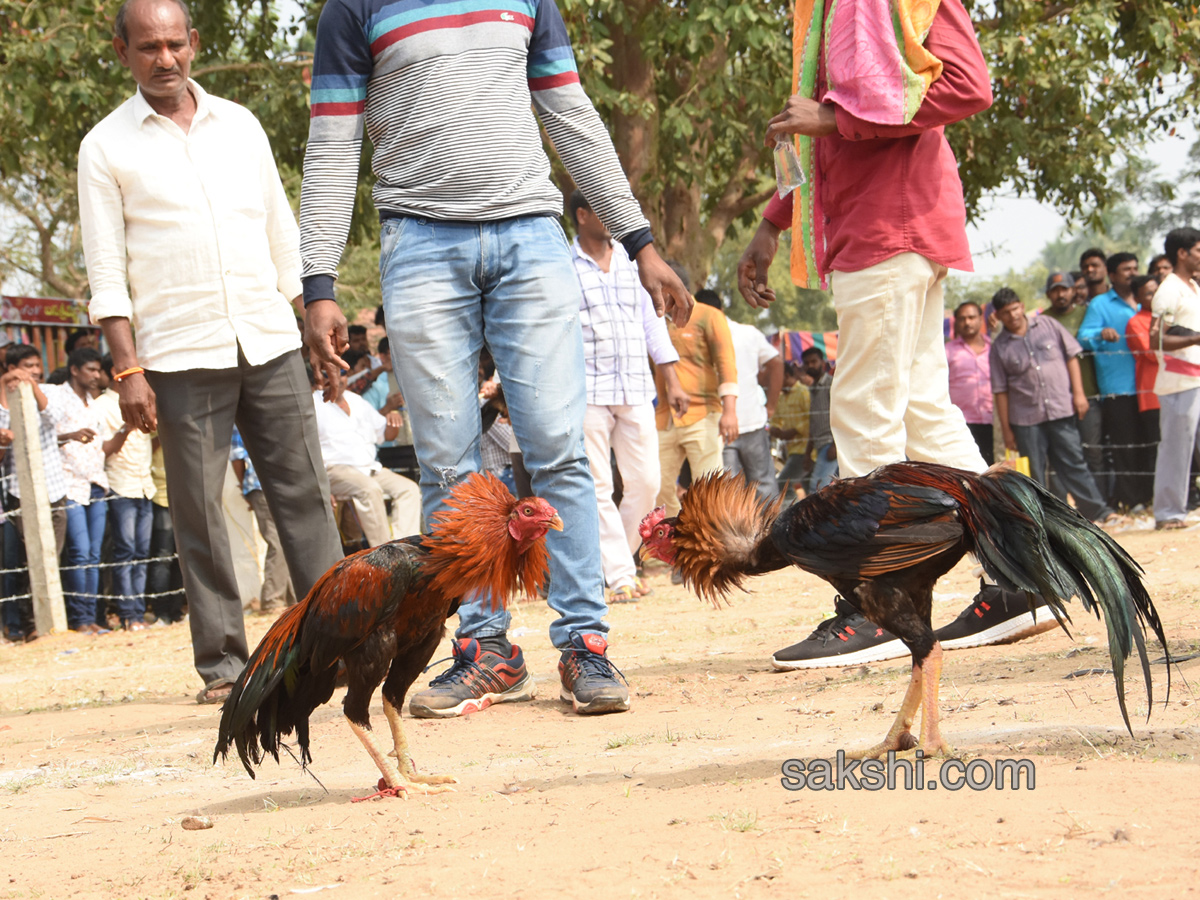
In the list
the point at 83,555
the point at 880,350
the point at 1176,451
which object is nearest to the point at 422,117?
the point at 880,350

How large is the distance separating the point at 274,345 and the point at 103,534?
5595mm

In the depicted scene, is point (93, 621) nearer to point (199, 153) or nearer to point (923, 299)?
point (199, 153)

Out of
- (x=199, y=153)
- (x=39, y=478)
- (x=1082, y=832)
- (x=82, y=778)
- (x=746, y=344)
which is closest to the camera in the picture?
(x=1082, y=832)

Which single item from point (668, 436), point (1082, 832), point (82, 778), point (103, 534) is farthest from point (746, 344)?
point (1082, 832)

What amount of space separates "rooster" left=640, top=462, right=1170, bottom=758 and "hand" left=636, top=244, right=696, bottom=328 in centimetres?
117

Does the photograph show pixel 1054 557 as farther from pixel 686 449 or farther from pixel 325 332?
pixel 686 449

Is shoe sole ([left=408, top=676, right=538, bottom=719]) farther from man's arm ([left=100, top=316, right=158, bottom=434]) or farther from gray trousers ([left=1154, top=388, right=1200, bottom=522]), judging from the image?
gray trousers ([left=1154, top=388, right=1200, bottom=522])

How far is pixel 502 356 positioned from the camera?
443cm

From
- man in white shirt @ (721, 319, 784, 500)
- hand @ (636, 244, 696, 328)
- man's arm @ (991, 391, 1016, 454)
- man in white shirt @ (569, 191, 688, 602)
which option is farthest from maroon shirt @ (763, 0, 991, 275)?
man's arm @ (991, 391, 1016, 454)

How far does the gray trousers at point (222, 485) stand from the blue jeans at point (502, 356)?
1.00 m

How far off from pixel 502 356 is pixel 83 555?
6547 millimetres

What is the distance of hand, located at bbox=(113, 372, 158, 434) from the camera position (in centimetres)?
495

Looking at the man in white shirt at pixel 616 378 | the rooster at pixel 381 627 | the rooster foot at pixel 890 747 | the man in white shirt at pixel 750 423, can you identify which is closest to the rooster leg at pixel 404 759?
the rooster at pixel 381 627

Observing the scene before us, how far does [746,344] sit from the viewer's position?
35.1 ft
